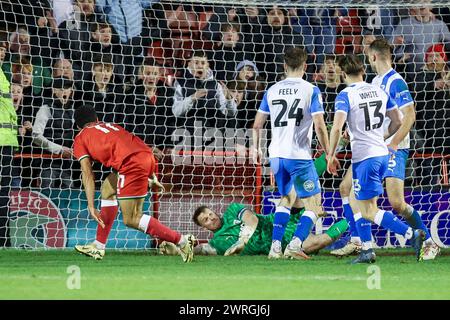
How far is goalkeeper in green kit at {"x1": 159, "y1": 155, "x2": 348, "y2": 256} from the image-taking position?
33.4 feet

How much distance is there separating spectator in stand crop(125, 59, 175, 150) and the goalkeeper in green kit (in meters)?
1.93

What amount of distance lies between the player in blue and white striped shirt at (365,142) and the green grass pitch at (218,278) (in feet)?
1.18

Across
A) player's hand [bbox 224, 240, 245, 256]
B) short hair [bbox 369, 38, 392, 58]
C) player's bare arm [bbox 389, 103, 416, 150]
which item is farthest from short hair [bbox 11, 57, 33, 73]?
player's bare arm [bbox 389, 103, 416, 150]

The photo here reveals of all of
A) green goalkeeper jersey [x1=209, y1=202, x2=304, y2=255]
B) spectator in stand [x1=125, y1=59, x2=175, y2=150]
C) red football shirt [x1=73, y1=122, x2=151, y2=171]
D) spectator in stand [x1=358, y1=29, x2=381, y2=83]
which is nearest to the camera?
red football shirt [x1=73, y1=122, x2=151, y2=171]

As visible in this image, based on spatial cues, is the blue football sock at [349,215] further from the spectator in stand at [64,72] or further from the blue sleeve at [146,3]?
the blue sleeve at [146,3]

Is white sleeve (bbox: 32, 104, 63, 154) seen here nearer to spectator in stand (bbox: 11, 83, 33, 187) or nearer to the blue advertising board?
spectator in stand (bbox: 11, 83, 33, 187)

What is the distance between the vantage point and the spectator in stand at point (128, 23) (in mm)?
12664

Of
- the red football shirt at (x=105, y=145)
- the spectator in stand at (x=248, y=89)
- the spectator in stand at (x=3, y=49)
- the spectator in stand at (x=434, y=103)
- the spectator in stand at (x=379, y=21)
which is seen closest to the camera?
the red football shirt at (x=105, y=145)

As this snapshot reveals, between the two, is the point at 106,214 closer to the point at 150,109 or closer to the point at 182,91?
the point at 150,109

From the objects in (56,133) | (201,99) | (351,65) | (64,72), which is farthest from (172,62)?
(351,65)

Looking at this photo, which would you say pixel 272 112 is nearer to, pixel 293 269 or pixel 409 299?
pixel 293 269

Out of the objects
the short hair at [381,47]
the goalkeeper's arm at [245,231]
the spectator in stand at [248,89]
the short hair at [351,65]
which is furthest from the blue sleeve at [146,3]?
the short hair at [351,65]

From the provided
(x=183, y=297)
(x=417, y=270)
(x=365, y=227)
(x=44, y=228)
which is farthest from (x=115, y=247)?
(x=183, y=297)

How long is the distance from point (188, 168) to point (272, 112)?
226 centimetres
